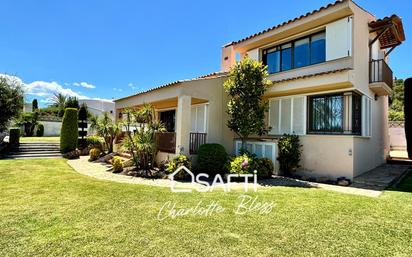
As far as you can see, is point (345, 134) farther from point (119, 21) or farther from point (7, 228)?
point (119, 21)

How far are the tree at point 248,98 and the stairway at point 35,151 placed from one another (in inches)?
647

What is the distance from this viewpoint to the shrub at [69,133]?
2130 centimetres

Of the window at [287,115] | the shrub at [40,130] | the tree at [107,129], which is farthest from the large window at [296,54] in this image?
the shrub at [40,130]

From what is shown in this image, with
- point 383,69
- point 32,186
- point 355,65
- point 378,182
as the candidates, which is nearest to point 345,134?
point 378,182

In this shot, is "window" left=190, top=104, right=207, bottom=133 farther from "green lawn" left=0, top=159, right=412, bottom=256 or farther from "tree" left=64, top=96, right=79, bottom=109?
"tree" left=64, top=96, right=79, bottom=109

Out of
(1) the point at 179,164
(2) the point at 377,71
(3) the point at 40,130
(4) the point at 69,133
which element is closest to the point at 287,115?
(2) the point at 377,71

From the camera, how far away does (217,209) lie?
6762 millimetres

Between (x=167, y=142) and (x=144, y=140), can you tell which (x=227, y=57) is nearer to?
(x=167, y=142)

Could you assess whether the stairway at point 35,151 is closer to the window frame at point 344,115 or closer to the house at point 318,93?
the house at point 318,93

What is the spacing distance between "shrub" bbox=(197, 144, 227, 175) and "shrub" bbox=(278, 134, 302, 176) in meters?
3.04

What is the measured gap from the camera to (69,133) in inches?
845

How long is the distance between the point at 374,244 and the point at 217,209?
3.64 m

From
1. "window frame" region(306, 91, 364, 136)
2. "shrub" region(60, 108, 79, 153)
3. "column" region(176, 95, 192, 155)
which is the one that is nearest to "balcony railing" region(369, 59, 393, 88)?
"window frame" region(306, 91, 364, 136)

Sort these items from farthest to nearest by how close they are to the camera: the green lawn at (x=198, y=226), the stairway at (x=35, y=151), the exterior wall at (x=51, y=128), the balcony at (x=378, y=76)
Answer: the exterior wall at (x=51, y=128) → the stairway at (x=35, y=151) → the balcony at (x=378, y=76) → the green lawn at (x=198, y=226)
